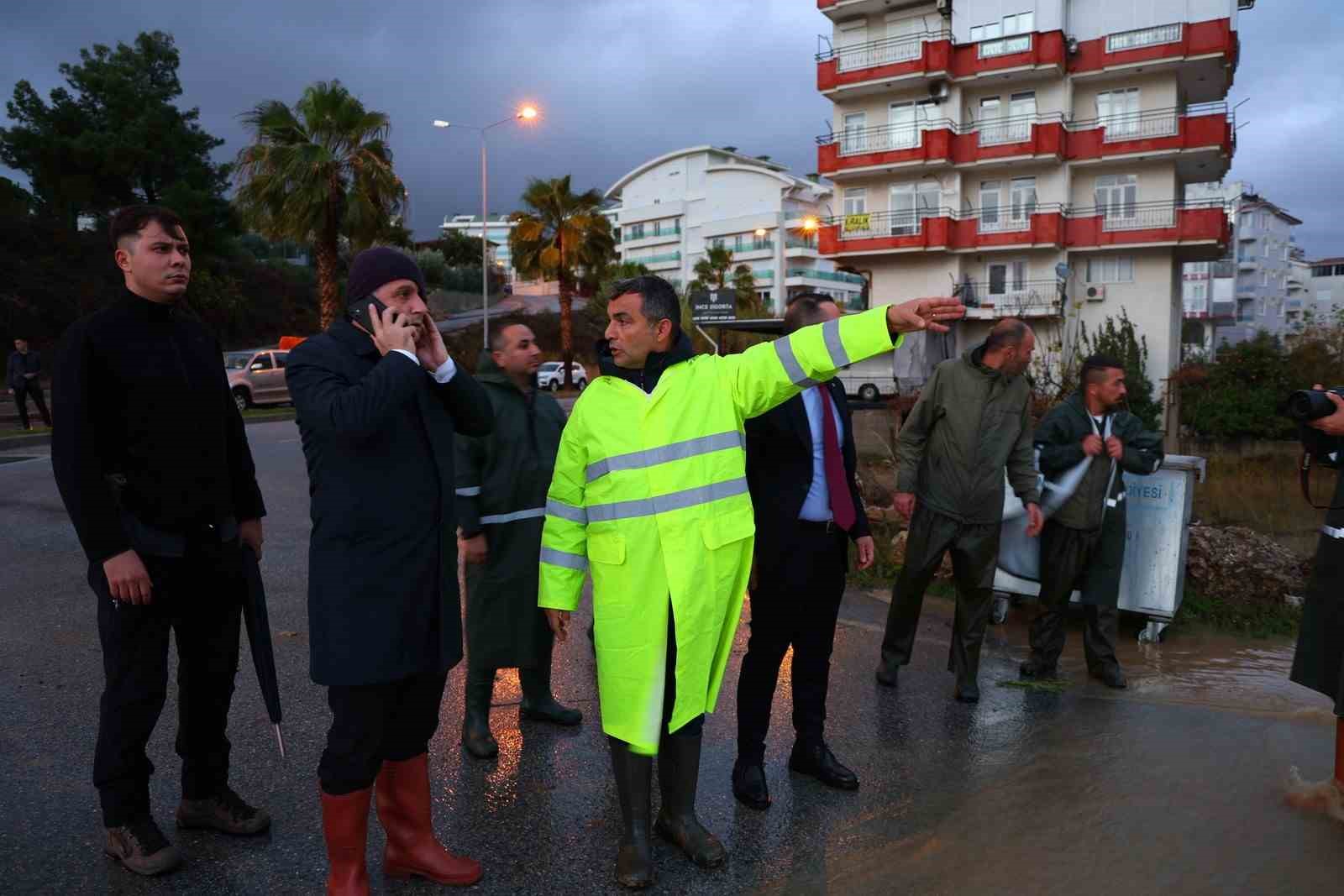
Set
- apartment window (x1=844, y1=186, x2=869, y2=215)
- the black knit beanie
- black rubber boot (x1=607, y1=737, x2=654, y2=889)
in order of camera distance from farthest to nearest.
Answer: apartment window (x1=844, y1=186, x2=869, y2=215) → black rubber boot (x1=607, y1=737, x2=654, y2=889) → the black knit beanie

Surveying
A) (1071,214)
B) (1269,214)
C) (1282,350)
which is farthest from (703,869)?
(1269,214)

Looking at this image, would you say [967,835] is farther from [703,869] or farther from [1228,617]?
[1228,617]

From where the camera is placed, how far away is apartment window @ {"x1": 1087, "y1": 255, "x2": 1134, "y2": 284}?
35062mm

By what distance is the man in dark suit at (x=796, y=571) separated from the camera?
3855 mm

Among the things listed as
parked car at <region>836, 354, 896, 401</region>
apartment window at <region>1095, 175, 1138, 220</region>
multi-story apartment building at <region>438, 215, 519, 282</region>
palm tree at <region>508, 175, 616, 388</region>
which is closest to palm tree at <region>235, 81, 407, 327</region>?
palm tree at <region>508, 175, 616, 388</region>

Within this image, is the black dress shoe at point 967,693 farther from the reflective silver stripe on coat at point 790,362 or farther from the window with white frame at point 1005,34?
the window with white frame at point 1005,34

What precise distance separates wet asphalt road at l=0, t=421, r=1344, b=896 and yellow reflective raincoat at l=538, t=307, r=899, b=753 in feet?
2.27

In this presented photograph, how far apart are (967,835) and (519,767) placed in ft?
6.09

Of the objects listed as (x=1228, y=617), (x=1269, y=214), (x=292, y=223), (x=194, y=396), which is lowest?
(x=1228, y=617)

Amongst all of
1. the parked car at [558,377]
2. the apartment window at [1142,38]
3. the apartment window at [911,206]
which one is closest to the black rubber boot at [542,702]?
the apartment window at [911,206]

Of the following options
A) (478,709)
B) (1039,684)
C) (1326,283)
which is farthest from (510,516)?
(1326,283)

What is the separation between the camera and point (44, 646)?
5422 mm

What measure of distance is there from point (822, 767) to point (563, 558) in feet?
5.10

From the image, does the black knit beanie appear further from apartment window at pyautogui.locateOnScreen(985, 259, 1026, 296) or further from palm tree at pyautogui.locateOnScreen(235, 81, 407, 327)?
apartment window at pyautogui.locateOnScreen(985, 259, 1026, 296)
